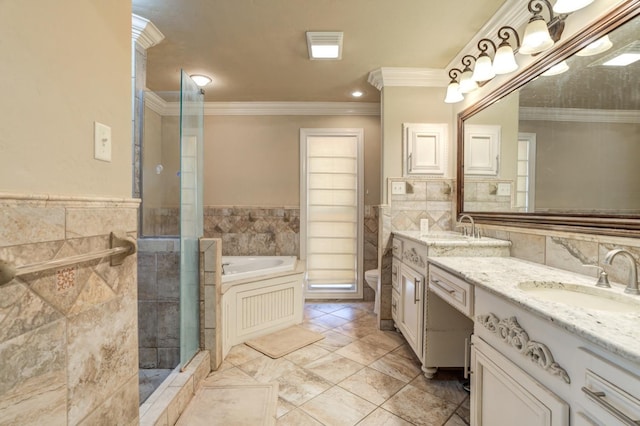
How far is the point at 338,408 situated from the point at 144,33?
8.96ft

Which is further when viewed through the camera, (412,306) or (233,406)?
(412,306)

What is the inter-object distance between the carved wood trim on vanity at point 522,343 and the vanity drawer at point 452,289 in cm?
15

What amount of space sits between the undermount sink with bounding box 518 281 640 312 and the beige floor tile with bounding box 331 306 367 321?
80.9 inches

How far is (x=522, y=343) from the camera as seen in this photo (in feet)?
3.04

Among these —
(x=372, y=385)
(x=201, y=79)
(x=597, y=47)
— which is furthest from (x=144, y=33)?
(x=372, y=385)

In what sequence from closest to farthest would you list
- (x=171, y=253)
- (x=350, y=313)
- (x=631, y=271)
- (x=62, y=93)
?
(x=62, y=93) < (x=631, y=271) < (x=171, y=253) < (x=350, y=313)

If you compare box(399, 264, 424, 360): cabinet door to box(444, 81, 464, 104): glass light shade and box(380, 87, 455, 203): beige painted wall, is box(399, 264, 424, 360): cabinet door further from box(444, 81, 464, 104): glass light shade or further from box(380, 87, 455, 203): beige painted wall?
box(444, 81, 464, 104): glass light shade

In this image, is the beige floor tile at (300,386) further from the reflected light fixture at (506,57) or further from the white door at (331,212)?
the reflected light fixture at (506,57)

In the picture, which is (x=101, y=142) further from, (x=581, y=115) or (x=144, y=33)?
(x=581, y=115)

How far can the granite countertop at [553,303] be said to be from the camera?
660 mm

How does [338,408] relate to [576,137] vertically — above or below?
below

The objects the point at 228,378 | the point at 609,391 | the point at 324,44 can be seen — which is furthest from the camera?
the point at 324,44

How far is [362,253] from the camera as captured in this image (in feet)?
11.8

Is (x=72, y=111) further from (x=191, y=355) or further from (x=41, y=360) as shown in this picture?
(x=191, y=355)
